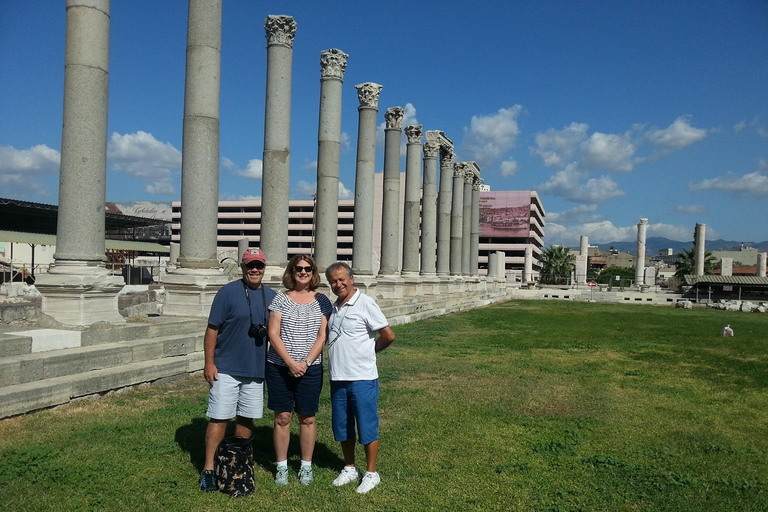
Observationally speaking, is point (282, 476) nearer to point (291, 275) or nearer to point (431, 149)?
point (291, 275)

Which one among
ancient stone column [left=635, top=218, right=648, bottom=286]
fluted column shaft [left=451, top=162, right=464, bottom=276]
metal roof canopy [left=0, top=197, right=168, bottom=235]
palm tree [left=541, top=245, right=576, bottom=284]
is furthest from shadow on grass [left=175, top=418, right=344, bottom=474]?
palm tree [left=541, top=245, right=576, bottom=284]

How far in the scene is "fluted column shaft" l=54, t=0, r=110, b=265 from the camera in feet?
34.2

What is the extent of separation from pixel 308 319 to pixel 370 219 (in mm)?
19717

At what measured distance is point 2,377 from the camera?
7559mm

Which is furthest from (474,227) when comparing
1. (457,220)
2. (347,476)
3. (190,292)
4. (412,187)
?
(347,476)

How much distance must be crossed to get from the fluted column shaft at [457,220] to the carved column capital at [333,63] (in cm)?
2193

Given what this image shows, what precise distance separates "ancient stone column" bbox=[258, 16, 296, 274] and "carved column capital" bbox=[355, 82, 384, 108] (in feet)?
24.1

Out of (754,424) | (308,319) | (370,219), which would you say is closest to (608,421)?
(754,424)

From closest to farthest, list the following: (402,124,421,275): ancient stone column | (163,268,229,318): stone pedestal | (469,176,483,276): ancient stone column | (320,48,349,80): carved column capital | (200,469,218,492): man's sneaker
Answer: (200,469,218,492): man's sneaker, (163,268,229,318): stone pedestal, (320,48,349,80): carved column capital, (402,124,421,275): ancient stone column, (469,176,483,276): ancient stone column

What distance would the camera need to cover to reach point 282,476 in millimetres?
5609

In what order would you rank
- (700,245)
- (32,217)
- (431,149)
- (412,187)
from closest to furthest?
(412,187) → (431,149) → (32,217) → (700,245)

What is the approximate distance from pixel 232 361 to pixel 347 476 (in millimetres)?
1544

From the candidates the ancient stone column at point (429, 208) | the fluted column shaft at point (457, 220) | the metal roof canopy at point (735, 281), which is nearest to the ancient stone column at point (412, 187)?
the ancient stone column at point (429, 208)

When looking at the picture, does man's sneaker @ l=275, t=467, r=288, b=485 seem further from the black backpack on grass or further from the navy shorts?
the navy shorts
